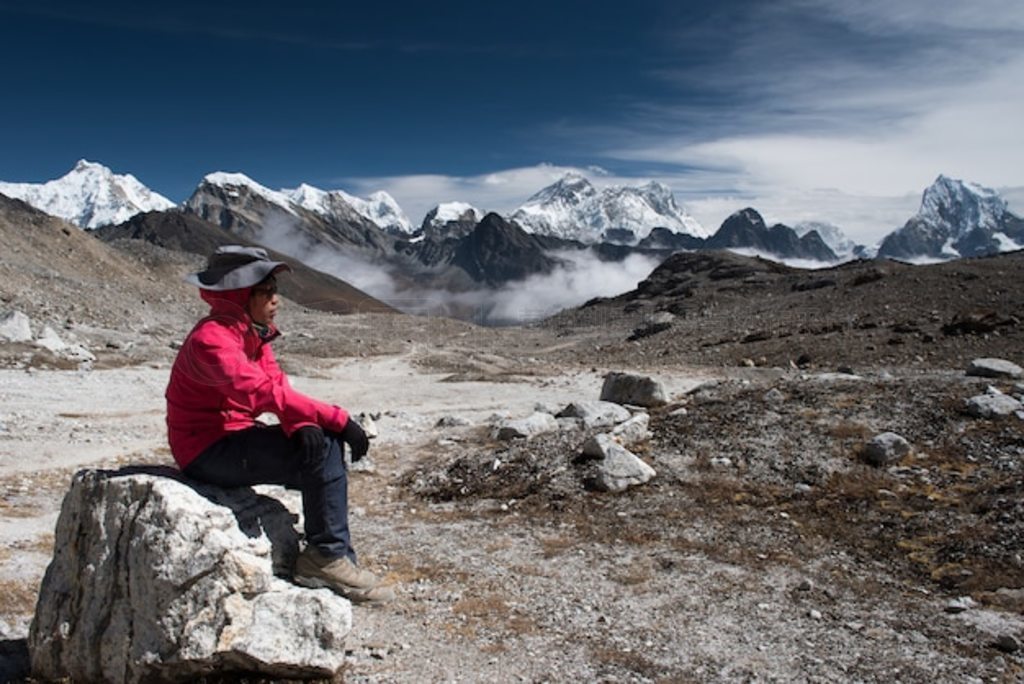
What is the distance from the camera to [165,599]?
612cm

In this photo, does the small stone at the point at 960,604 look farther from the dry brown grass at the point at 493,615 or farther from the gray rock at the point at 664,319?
the gray rock at the point at 664,319

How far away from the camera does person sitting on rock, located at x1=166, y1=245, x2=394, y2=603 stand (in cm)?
662

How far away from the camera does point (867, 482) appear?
41.9ft

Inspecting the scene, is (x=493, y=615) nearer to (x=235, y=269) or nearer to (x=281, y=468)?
(x=281, y=468)

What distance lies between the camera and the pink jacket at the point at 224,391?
657 centimetres

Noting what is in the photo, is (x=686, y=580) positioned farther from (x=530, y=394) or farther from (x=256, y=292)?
(x=530, y=394)

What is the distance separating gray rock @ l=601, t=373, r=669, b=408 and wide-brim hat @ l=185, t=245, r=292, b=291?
16433 millimetres

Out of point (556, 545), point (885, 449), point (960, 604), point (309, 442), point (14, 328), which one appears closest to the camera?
point (309, 442)

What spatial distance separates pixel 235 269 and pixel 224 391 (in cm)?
119

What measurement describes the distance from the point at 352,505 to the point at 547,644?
6.88m

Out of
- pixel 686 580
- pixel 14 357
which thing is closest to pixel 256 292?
pixel 686 580

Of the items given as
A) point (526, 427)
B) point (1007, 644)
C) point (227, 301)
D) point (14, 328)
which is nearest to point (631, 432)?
point (526, 427)

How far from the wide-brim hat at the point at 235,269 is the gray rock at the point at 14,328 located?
28788mm

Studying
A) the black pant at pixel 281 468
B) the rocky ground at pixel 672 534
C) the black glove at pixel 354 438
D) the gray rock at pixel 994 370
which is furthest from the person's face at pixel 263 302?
the gray rock at pixel 994 370
